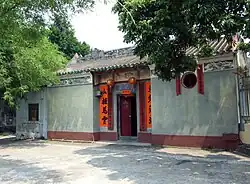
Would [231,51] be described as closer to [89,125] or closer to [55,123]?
[89,125]

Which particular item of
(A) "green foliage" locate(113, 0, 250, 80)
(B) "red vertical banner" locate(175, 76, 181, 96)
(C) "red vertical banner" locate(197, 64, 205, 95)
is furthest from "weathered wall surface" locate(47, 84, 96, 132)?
(A) "green foliage" locate(113, 0, 250, 80)

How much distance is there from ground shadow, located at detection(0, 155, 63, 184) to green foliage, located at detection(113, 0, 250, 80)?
137 inches

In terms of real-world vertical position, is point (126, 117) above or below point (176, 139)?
above

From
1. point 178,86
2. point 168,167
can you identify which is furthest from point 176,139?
point 168,167

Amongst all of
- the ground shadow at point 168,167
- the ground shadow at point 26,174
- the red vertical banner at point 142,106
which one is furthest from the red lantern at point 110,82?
the ground shadow at point 26,174

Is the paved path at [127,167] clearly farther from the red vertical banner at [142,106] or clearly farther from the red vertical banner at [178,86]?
the red vertical banner at [142,106]

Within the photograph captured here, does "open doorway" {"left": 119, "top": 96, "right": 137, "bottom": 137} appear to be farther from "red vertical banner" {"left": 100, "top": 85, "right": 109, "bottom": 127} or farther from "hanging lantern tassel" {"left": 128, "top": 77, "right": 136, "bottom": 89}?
"hanging lantern tassel" {"left": 128, "top": 77, "right": 136, "bottom": 89}

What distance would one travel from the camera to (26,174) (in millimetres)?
6840

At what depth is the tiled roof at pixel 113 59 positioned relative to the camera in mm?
10709

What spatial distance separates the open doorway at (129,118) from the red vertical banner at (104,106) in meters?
0.68

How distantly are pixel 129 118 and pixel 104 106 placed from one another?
3.87ft

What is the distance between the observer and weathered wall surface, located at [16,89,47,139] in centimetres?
1484

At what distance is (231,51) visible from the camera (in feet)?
31.2

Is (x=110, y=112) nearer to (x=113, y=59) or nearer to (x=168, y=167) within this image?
(x=113, y=59)
